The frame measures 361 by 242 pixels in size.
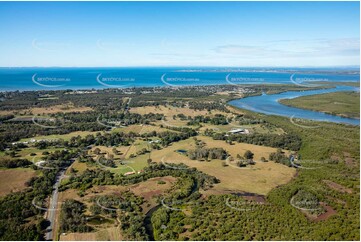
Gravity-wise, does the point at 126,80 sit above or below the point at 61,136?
above

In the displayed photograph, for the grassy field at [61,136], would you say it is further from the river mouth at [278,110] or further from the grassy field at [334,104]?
the grassy field at [334,104]

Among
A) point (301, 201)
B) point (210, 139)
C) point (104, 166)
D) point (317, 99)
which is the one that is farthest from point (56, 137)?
point (317, 99)

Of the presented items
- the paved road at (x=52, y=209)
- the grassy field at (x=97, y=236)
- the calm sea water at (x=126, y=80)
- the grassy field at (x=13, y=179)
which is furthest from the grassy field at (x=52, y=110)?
the grassy field at (x=97, y=236)

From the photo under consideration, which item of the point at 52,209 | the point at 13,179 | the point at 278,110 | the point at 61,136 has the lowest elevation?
the point at 52,209
